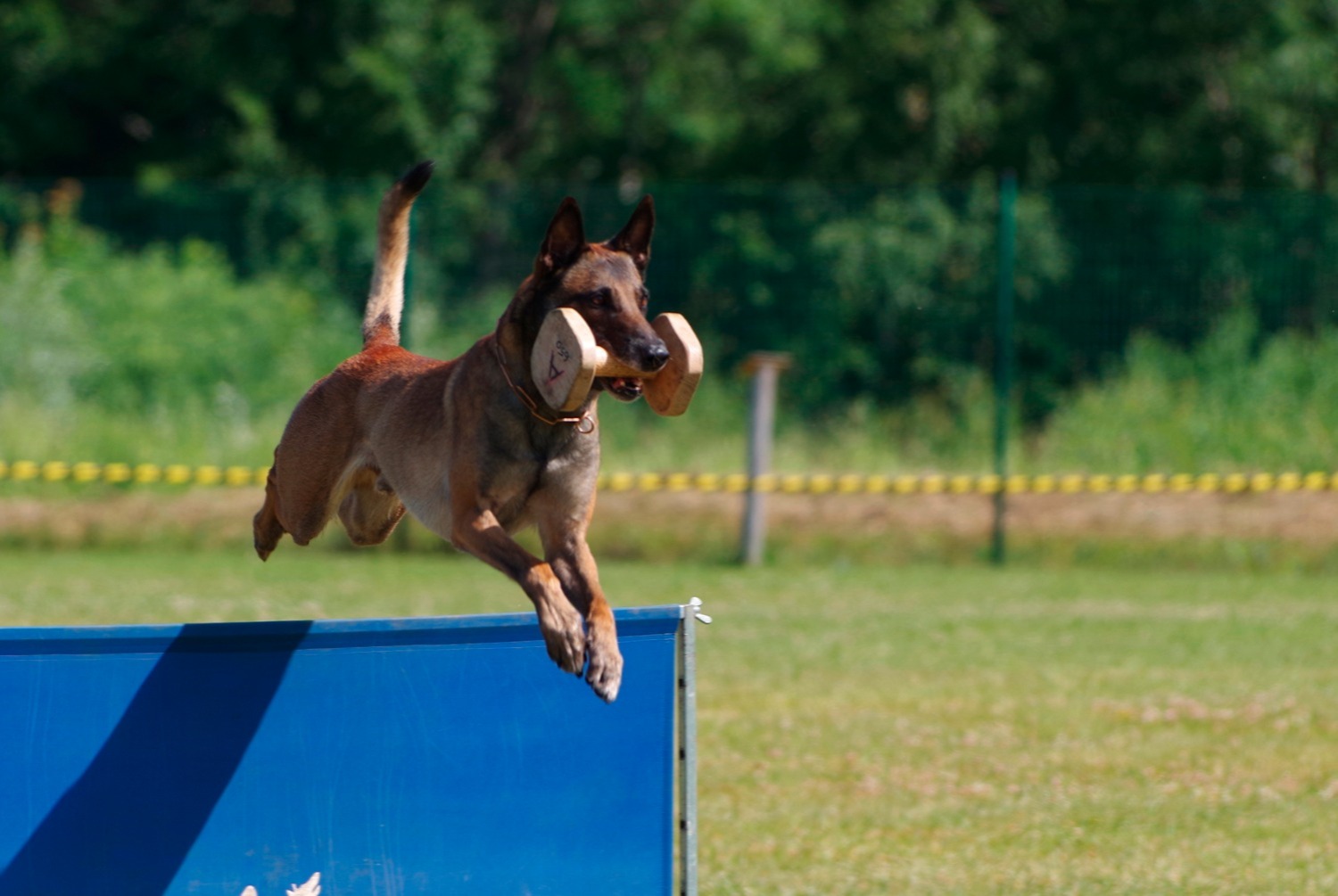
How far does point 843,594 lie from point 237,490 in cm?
547

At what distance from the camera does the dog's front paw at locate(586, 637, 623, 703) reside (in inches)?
170

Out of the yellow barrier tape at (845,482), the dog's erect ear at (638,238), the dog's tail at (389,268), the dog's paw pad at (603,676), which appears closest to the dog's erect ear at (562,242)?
the dog's erect ear at (638,238)

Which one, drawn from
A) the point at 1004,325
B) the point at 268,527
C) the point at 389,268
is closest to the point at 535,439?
the point at 389,268

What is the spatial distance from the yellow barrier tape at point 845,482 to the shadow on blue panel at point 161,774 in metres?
8.68

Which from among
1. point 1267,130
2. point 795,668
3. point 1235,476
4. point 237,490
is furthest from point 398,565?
point 1267,130

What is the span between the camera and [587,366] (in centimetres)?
424

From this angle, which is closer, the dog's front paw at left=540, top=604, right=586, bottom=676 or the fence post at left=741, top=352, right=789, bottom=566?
the dog's front paw at left=540, top=604, right=586, bottom=676

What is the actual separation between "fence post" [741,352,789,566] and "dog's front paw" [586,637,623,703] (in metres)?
9.10

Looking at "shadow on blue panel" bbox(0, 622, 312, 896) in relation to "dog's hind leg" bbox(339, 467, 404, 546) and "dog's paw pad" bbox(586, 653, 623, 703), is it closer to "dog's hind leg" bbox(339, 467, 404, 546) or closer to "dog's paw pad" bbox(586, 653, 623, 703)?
"dog's paw pad" bbox(586, 653, 623, 703)

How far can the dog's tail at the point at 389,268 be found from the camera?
5773 mm

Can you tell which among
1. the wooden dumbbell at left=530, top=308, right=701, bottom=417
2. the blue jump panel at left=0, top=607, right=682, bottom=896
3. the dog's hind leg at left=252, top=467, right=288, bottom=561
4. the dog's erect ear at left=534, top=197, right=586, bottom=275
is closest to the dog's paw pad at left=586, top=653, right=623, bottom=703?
the blue jump panel at left=0, top=607, right=682, bottom=896

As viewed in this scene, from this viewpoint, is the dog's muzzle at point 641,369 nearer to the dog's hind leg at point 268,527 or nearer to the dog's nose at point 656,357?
the dog's nose at point 656,357

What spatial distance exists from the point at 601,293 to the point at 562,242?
201mm

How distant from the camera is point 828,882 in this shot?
20.3ft
